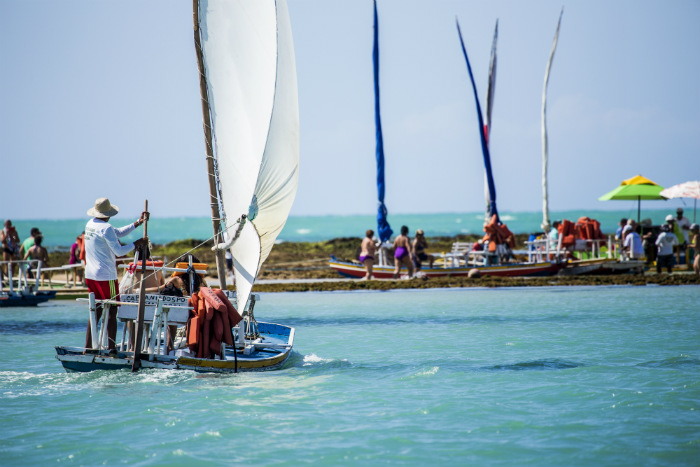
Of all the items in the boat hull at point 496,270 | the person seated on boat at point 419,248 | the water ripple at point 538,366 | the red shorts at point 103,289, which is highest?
the person seated on boat at point 419,248

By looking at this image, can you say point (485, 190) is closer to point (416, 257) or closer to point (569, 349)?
point (416, 257)

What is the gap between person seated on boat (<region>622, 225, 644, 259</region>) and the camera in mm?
25344

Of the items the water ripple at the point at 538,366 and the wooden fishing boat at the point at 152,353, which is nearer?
the wooden fishing boat at the point at 152,353

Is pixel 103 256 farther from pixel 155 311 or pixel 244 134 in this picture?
pixel 244 134

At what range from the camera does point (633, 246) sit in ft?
83.8

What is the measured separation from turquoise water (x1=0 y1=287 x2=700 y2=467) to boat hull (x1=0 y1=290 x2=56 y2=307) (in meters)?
5.02

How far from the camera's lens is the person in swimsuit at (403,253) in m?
24.5

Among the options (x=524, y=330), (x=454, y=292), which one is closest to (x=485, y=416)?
(x=524, y=330)

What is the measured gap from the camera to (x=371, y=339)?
14523mm

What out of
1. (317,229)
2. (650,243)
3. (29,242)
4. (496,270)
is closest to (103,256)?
(29,242)

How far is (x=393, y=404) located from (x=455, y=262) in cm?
1773

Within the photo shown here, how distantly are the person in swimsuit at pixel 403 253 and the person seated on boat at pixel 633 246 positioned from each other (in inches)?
283

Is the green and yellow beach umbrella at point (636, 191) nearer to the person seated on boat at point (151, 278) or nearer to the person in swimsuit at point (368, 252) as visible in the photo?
the person in swimsuit at point (368, 252)

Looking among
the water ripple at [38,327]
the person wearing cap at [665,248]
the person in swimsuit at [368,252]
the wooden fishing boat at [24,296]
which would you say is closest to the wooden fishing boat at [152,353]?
the water ripple at [38,327]
